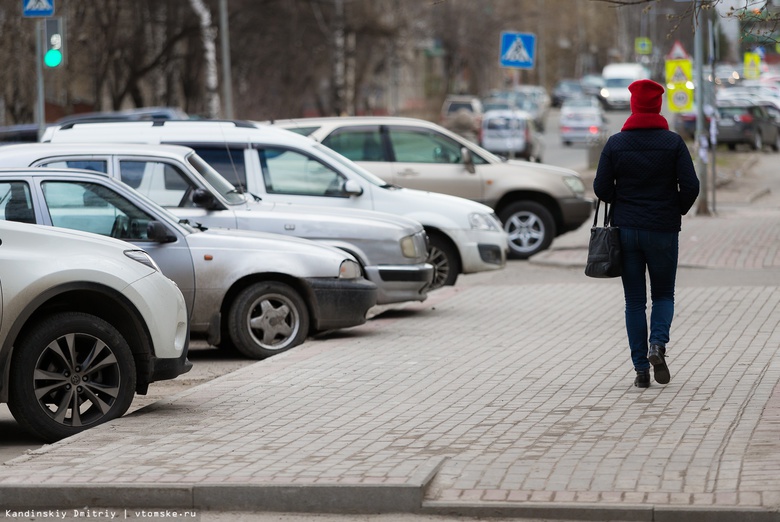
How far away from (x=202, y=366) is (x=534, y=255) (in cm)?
871

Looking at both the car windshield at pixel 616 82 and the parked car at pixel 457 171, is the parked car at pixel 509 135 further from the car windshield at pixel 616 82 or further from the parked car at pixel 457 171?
the car windshield at pixel 616 82

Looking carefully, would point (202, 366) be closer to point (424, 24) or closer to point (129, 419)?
point (129, 419)

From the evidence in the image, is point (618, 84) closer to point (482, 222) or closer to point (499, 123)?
point (499, 123)

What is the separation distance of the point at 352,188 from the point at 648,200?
19.1 ft

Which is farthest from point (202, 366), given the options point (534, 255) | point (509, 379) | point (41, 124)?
point (41, 124)

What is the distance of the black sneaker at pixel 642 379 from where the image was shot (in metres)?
8.40

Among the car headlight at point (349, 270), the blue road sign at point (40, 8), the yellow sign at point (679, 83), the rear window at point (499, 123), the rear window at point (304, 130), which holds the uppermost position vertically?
the blue road sign at point (40, 8)

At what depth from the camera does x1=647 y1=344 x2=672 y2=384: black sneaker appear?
8320mm

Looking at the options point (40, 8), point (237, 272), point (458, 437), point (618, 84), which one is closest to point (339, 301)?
point (237, 272)

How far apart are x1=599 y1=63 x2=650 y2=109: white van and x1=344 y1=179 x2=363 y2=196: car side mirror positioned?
181 ft

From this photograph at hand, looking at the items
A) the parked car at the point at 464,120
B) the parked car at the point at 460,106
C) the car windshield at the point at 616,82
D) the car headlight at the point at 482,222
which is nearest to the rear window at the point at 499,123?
the parked car at the point at 464,120

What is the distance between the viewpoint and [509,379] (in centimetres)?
903

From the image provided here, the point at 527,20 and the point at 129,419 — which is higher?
the point at 527,20

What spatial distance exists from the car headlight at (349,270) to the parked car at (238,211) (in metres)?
0.83
